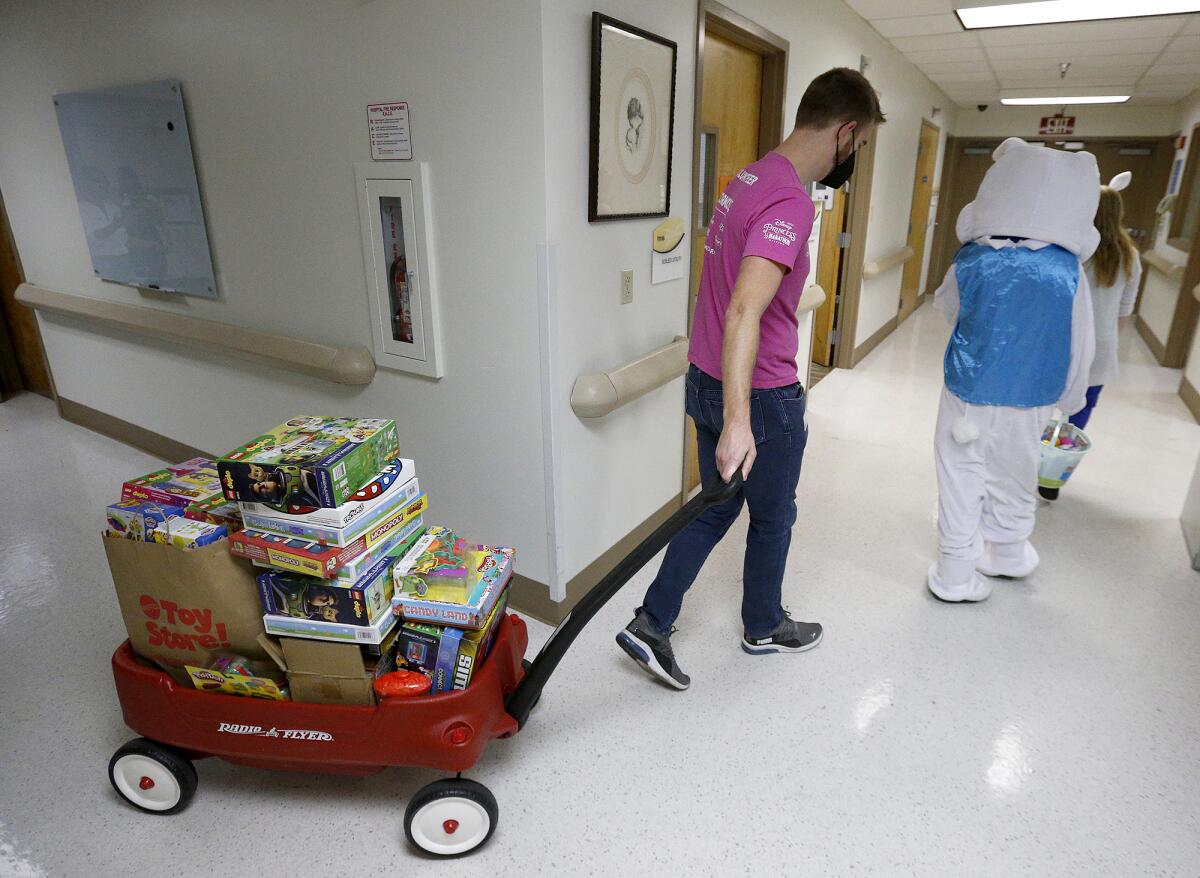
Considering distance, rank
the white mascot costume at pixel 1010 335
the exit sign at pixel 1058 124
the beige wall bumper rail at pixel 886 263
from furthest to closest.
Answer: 1. the exit sign at pixel 1058 124
2. the beige wall bumper rail at pixel 886 263
3. the white mascot costume at pixel 1010 335

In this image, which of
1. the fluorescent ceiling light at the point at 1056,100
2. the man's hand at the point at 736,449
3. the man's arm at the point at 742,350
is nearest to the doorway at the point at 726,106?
the man's arm at the point at 742,350

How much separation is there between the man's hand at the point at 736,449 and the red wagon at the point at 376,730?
0.11 feet

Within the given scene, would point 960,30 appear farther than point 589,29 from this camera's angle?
Yes

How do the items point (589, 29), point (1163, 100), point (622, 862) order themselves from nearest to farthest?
point (622, 862) → point (589, 29) → point (1163, 100)

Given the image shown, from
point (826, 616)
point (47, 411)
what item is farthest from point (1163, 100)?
point (47, 411)

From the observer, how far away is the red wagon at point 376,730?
1.43 meters

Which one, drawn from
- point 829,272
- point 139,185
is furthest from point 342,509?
point 829,272

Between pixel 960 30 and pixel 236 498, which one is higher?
pixel 960 30

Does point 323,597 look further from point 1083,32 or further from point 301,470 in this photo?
point 1083,32

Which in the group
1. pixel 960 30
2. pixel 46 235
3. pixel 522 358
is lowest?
pixel 522 358

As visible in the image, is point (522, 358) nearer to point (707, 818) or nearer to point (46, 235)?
point (707, 818)

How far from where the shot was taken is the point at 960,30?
14.4 ft

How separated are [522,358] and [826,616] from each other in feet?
4.52

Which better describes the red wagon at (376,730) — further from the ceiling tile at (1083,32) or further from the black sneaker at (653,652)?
the ceiling tile at (1083,32)
